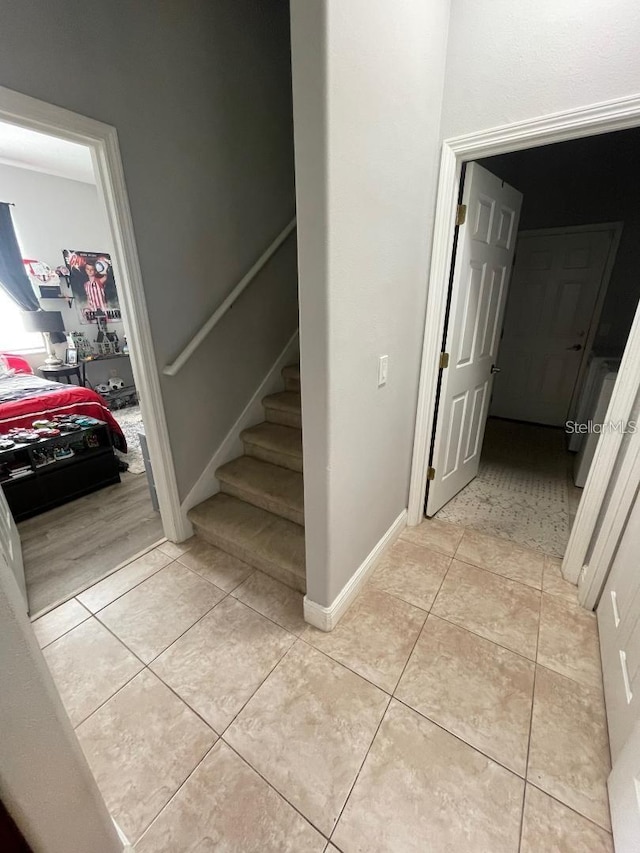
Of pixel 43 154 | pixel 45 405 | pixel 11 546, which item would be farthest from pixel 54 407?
pixel 43 154

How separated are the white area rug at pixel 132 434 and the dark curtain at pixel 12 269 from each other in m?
1.59

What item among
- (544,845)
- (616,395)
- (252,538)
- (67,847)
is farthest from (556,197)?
(67,847)

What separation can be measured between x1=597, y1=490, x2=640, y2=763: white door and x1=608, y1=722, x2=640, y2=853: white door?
8cm

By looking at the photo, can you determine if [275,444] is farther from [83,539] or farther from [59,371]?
[59,371]

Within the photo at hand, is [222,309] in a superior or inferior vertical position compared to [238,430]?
superior

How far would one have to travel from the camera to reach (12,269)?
160 inches

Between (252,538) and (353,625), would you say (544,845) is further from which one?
(252,538)

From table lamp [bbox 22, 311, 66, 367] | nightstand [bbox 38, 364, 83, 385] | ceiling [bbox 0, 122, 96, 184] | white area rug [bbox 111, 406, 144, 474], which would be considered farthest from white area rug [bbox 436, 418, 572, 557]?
table lamp [bbox 22, 311, 66, 367]

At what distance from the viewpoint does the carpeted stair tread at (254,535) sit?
5.65 feet

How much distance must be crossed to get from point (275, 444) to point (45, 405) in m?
1.91

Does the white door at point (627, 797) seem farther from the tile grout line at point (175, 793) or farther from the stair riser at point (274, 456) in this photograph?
the stair riser at point (274, 456)

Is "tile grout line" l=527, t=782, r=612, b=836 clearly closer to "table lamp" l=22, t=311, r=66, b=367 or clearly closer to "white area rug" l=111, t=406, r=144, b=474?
"white area rug" l=111, t=406, r=144, b=474

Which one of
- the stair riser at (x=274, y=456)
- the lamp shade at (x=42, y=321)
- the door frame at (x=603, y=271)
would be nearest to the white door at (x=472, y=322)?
the stair riser at (x=274, y=456)

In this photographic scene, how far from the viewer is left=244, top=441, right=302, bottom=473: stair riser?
2.13m
